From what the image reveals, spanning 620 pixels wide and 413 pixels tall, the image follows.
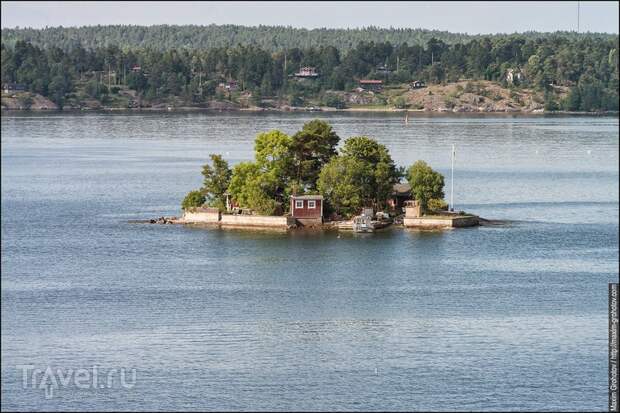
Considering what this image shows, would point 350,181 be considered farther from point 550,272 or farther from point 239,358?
point 239,358

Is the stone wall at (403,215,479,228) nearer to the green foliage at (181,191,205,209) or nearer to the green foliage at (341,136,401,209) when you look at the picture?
the green foliage at (341,136,401,209)

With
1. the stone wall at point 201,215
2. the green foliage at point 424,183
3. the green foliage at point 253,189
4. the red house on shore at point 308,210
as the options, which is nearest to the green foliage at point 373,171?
the green foliage at point 424,183

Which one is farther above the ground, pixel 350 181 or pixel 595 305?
pixel 350 181

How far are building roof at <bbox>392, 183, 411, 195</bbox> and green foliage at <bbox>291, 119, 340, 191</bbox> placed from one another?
4407 mm

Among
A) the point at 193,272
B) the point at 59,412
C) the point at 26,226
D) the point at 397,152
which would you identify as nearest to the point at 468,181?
the point at 397,152

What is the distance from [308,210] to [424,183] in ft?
22.2

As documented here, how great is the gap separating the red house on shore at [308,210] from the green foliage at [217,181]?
14.0 ft

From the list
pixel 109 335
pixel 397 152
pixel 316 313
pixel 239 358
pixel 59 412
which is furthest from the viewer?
pixel 397 152

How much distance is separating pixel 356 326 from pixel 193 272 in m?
14.8

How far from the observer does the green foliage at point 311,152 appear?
8362 centimetres

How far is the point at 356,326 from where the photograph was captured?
180 feet

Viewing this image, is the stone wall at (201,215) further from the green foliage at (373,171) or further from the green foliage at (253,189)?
the green foliage at (373,171)

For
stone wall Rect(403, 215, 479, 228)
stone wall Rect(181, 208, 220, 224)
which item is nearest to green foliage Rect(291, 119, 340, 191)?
stone wall Rect(181, 208, 220, 224)

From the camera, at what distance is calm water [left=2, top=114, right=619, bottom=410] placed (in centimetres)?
4534
